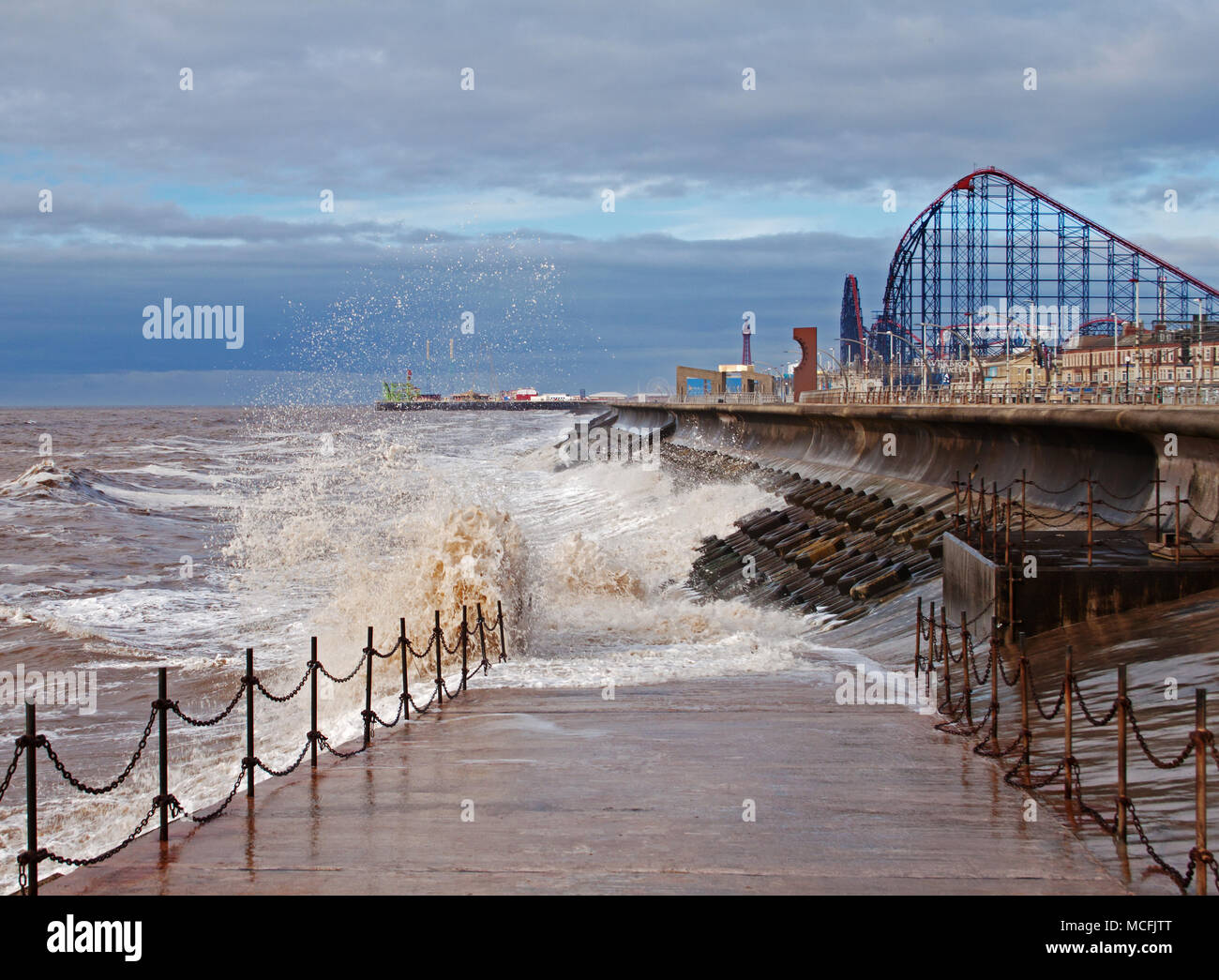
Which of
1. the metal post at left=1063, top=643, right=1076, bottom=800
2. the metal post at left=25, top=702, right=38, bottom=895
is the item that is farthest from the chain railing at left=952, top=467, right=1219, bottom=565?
the metal post at left=25, top=702, right=38, bottom=895

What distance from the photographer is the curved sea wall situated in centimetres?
1402

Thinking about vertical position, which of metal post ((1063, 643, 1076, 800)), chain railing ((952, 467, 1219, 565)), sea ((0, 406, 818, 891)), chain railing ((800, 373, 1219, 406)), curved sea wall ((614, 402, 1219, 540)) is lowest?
sea ((0, 406, 818, 891))

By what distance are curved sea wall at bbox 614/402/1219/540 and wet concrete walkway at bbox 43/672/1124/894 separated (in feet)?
22.7

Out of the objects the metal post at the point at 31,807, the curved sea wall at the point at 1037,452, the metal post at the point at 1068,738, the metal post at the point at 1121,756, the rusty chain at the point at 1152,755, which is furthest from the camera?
the curved sea wall at the point at 1037,452

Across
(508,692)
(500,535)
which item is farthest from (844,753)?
(500,535)

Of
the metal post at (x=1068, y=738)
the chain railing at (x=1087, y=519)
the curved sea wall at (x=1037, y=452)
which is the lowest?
the metal post at (x=1068, y=738)

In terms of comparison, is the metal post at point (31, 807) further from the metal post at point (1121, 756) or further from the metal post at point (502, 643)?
the metal post at point (502, 643)

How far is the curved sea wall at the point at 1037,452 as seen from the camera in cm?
1402

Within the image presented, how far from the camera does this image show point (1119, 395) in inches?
1045

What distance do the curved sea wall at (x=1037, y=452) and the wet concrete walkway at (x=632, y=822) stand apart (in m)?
6.91

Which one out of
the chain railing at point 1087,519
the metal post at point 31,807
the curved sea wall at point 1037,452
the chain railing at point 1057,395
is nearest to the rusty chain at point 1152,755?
the metal post at point 31,807

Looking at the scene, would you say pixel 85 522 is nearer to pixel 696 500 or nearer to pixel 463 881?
pixel 696 500

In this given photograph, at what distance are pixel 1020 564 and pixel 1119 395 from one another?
668 inches

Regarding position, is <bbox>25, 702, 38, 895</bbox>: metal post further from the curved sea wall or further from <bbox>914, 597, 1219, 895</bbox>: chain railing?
the curved sea wall
